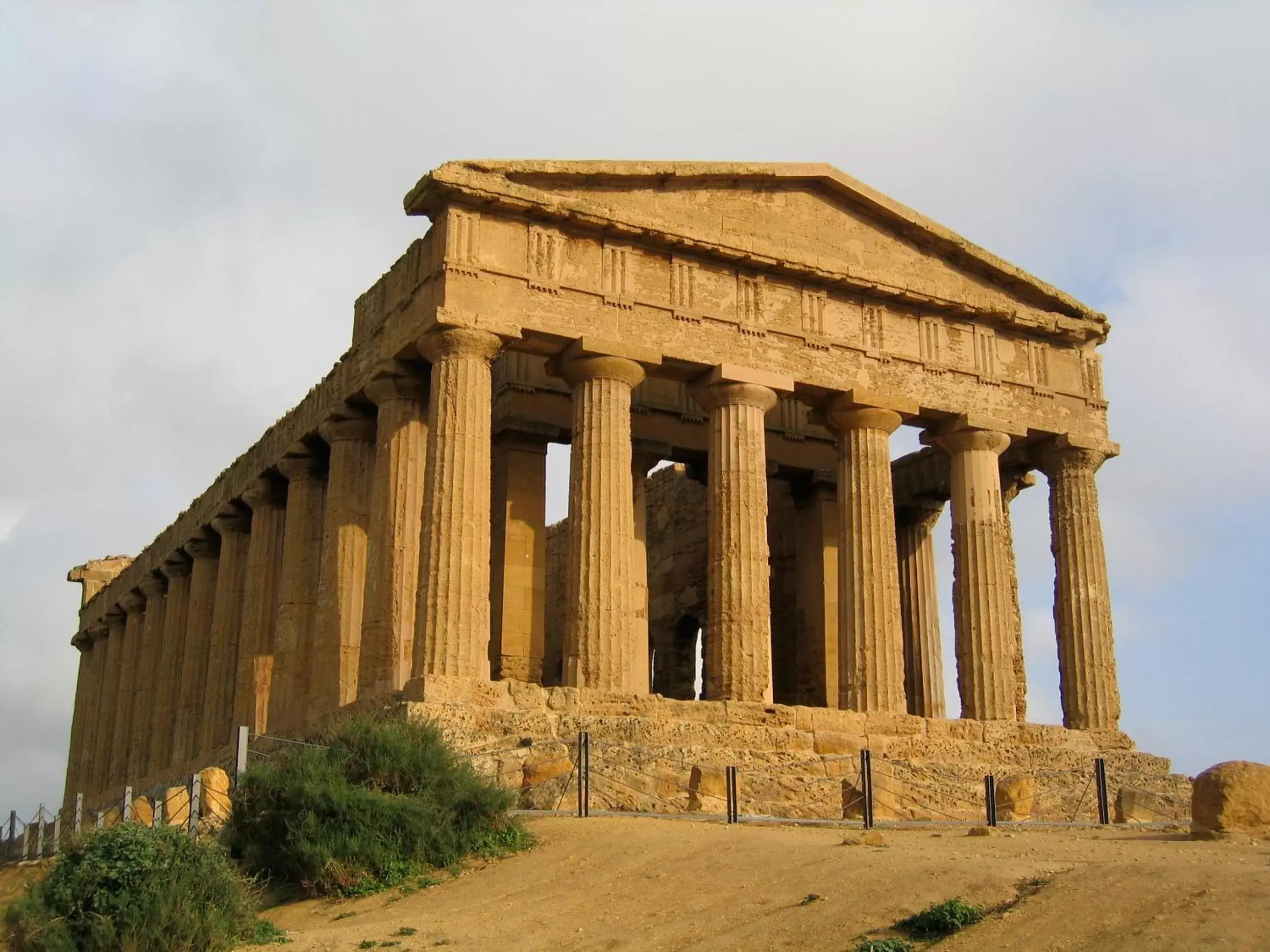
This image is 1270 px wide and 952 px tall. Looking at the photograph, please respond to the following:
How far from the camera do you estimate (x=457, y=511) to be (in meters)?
22.3

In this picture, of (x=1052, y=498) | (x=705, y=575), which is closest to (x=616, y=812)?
(x=1052, y=498)

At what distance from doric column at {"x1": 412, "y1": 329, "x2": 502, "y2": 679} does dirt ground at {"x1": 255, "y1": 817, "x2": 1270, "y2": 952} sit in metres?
5.44

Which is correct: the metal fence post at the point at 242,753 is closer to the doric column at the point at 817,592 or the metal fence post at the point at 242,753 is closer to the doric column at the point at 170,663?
the doric column at the point at 817,592

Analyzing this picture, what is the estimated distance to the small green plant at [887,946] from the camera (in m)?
11.3

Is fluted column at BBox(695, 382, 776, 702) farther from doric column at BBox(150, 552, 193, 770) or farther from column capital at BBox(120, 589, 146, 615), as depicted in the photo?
column capital at BBox(120, 589, 146, 615)

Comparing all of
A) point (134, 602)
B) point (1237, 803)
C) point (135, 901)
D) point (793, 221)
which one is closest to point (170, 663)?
point (134, 602)

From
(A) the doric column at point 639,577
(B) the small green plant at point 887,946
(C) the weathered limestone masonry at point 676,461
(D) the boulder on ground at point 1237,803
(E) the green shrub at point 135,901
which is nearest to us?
(B) the small green plant at point 887,946

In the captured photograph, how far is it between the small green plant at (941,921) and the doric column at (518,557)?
581 inches

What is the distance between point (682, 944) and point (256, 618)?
18.7 meters

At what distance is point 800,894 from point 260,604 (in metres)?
18.4

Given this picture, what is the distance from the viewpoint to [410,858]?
15.5 meters

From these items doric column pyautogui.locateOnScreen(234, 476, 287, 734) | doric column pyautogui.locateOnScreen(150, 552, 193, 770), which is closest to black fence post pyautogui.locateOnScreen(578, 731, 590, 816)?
doric column pyautogui.locateOnScreen(234, 476, 287, 734)

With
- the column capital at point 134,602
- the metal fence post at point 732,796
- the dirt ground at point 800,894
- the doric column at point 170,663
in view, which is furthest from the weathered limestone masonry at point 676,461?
the column capital at point 134,602

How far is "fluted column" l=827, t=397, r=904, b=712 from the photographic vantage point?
24719mm
